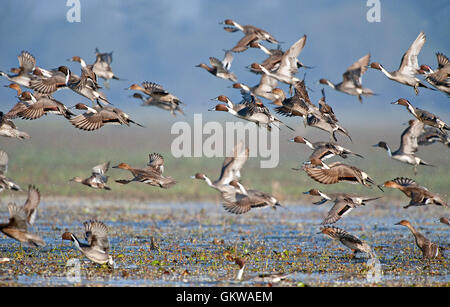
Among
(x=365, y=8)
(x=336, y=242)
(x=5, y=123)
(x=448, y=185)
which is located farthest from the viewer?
(x=365, y=8)

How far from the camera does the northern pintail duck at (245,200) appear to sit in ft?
43.9

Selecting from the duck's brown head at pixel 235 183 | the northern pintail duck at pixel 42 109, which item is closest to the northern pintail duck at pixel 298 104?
the duck's brown head at pixel 235 183

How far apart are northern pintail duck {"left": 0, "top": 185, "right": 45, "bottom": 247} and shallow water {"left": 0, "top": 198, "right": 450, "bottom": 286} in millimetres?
598

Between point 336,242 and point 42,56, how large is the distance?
222 ft

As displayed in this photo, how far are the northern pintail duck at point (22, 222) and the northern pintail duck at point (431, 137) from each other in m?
7.18

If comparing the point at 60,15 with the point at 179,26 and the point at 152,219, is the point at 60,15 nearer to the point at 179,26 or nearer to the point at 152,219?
the point at 179,26

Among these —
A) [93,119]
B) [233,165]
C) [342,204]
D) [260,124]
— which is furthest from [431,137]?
[93,119]

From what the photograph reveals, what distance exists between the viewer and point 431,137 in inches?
601

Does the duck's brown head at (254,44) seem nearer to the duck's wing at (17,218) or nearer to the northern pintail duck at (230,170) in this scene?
the northern pintail duck at (230,170)

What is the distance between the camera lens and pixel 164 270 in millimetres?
13086

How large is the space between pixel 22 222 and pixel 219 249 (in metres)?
4.34

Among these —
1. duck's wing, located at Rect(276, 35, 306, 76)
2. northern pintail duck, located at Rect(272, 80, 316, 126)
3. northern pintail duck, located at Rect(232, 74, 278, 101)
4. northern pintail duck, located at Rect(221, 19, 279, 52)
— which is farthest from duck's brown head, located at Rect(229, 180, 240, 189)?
northern pintail duck, located at Rect(221, 19, 279, 52)
